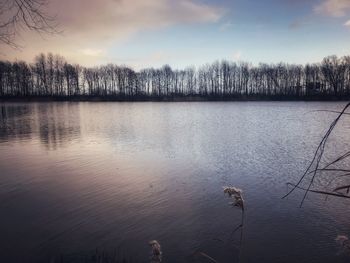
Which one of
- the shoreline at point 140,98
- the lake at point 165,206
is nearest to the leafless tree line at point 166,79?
Result: the shoreline at point 140,98

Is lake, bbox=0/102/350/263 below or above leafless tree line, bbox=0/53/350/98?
below

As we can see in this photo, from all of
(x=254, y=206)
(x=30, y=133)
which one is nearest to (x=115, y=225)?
(x=254, y=206)

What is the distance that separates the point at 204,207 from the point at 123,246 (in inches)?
109

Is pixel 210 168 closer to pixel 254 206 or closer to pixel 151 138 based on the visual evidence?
pixel 254 206

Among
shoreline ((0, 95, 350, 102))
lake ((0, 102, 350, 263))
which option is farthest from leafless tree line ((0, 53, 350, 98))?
lake ((0, 102, 350, 263))

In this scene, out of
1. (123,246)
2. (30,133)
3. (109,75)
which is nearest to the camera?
(123,246)

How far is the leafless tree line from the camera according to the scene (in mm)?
97375

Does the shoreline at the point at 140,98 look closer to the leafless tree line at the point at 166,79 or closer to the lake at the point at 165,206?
the leafless tree line at the point at 166,79

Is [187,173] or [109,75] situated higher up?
[109,75]

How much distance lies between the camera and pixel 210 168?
11875 mm

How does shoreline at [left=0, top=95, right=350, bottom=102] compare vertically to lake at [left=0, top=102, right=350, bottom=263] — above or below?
above

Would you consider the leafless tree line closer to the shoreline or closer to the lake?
the shoreline

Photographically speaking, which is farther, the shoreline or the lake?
the shoreline

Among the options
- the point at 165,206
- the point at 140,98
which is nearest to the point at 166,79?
the point at 140,98
